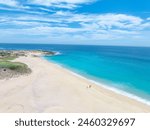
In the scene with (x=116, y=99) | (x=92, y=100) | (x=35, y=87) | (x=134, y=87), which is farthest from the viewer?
(x=134, y=87)

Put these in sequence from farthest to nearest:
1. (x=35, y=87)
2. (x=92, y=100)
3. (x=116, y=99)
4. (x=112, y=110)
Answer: (x=35, y=87) < (x=116, y=99) < (x=92, y=100) < (x=112, y=110)

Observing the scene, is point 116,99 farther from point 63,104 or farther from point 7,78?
point 7,78

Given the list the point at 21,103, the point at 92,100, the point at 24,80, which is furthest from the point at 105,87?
the point at 21,103

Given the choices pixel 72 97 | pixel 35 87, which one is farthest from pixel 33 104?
pixel 35 87

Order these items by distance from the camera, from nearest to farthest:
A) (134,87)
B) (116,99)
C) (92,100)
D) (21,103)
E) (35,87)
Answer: (21,103) < (92,100) < (116,99) < (35,87) < (134,87)

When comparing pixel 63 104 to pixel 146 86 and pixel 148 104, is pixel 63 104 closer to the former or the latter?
pixel 148 104

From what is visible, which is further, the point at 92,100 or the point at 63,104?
the point at 92,100

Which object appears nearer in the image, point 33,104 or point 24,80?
point 33,104

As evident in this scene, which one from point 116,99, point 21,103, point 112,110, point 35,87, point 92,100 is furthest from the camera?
point 35,87
